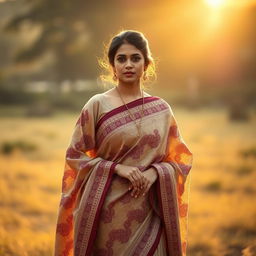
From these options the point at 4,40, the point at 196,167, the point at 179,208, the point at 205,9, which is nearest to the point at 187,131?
the point at 196,167

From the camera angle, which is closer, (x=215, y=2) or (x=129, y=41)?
(x=129, y=41)

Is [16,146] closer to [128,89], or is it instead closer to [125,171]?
[128,89]

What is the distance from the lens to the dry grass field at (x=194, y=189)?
4.23m

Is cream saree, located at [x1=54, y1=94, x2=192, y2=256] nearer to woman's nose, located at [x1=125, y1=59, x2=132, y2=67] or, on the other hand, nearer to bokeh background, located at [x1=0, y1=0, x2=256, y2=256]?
woman's nose, located at [x1=125, y1=59, x2=132, y2=67]

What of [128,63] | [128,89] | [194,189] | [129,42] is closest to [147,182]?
[128,89]

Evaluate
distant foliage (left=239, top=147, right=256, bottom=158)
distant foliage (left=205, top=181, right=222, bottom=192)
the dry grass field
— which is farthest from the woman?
distant foliage (left=239, top=147, right=256, bottom=158)

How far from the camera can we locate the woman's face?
7.98ft

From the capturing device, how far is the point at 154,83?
1238 cm

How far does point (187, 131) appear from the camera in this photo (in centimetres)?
1277

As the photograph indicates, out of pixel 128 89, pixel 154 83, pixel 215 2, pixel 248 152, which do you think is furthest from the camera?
pixel 215 2

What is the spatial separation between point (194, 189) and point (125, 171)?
195 inches

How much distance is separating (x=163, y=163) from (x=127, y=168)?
0.24 metres

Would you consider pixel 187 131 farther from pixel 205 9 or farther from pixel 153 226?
pixel 205 9

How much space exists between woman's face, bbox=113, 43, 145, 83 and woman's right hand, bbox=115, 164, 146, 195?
1.46 ft
